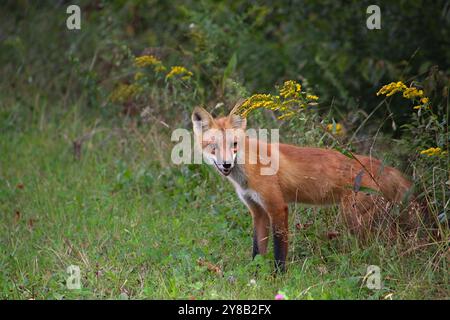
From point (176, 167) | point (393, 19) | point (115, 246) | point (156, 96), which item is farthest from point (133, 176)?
point (393, 19)

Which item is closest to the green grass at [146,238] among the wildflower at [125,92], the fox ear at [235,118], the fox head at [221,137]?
the wildflower at [125,92]

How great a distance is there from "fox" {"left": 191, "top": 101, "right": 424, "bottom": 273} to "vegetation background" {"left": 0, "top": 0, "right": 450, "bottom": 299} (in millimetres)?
179

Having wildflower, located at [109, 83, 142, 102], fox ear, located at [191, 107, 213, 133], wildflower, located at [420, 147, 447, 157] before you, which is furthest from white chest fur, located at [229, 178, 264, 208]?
wildflower, located at [109, 83, 142, 102]

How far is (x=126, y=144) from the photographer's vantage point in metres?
8.98

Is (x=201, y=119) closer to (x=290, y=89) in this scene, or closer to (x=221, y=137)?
(x=221, y=137)

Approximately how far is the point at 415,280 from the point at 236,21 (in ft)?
20.6

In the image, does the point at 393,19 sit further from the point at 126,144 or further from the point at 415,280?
the point at 415,280

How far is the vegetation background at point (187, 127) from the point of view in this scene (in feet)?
18.0

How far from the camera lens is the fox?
582cm

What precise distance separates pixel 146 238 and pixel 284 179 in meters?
1.46

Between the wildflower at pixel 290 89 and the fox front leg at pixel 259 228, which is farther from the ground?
the wildflower at pixel 290 89

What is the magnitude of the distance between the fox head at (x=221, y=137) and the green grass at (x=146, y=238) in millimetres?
859

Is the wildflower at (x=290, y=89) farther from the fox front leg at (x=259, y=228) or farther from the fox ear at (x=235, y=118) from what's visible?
the fox front leg at (x=259, y=228)
